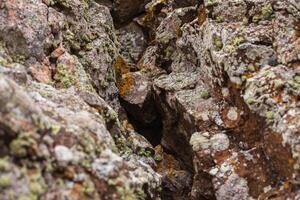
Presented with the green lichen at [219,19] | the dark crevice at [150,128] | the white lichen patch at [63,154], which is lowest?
the dark crevice at [150,128]

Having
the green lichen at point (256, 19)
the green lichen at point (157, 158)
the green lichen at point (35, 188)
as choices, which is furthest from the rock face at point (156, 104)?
the green lichen at point (157, 158)

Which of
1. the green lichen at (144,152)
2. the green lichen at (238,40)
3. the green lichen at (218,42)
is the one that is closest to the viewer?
Result: the green lichen at (238,40)

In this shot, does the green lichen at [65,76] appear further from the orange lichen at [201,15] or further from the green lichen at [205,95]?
the orange lichen at [201,15]

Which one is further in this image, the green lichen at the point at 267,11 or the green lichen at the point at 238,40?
the green lichen at the point at 267,11

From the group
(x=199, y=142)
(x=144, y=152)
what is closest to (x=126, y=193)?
Result: (x=199, y=142)

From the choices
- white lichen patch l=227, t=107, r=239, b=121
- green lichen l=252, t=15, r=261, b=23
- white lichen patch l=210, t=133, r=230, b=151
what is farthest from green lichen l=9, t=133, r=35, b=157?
green lichen l=252, t=15, r=261, b=23

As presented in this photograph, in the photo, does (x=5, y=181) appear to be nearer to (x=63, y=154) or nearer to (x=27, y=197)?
(x=27, y=197)

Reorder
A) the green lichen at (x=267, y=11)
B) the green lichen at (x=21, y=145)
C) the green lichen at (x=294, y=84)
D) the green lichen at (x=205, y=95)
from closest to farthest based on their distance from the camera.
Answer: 1. the green lichen at (x=21, y=145)
2. the green lichen at (x=294, y=84)
3. the green lichen at (x=267, y=11)
4. the green lichen at (x=205, y=95)
